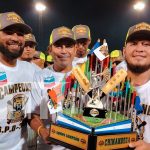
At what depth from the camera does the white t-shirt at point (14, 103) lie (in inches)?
92.4

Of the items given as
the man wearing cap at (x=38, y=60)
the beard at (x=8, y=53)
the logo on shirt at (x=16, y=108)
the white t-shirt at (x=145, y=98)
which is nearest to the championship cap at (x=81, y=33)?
the man wearing cap at (x=38, y=60)

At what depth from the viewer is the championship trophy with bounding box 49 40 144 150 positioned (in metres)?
1.62

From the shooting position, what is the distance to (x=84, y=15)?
1139cm

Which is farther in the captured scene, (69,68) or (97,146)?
(69,68)

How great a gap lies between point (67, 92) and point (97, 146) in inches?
14.4

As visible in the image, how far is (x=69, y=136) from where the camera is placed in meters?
1.67

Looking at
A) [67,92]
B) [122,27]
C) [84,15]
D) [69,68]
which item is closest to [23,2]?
[84,15]

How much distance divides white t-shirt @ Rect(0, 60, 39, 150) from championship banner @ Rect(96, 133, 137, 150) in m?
0.95

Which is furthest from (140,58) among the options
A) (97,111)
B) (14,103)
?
(14,103)

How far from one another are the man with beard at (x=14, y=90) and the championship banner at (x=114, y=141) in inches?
28.3

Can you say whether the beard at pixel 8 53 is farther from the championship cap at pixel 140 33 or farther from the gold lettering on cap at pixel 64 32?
the championship cap at pixel 140 33

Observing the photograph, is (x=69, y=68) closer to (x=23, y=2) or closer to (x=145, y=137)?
(x=145, y=137)

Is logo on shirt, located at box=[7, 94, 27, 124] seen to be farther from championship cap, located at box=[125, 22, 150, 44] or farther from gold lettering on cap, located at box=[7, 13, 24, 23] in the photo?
championship cap, located at box=[125, 22, 150, 44]

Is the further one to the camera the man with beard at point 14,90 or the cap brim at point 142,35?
the man with beard at point 14,90
